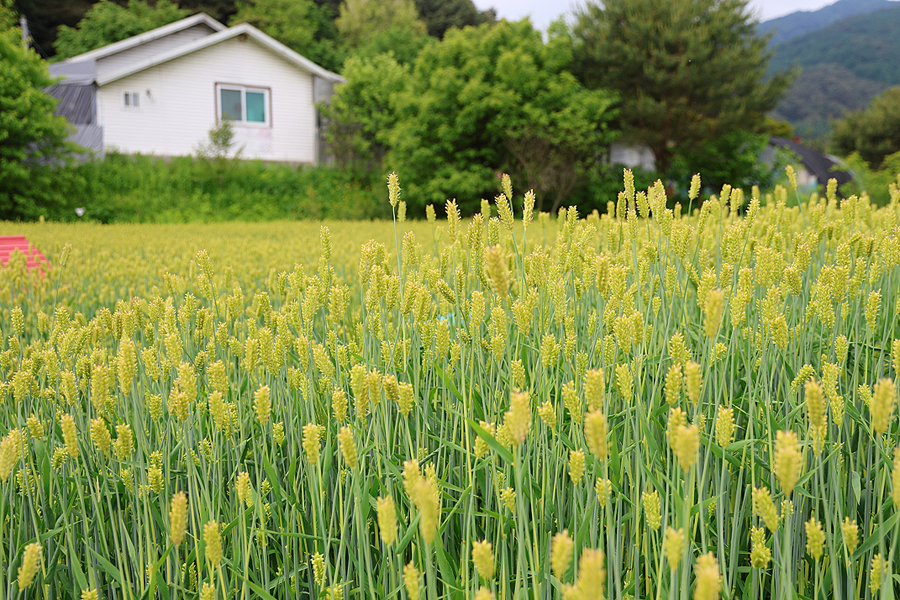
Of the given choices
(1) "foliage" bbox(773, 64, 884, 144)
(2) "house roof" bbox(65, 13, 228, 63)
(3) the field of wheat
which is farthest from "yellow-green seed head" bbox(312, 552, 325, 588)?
(1) "foliage" bbox(773, 64, 884, 144)

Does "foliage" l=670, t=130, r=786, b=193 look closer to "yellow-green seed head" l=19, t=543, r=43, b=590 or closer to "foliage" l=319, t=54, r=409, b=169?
"foliage" l=319, t=54, r=409, b=169

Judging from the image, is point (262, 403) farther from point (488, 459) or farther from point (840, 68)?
point (840, 68)

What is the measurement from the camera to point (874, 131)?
117 ft

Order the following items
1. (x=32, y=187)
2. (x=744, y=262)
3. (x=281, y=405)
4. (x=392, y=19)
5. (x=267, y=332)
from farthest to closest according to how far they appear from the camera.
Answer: (x=392, y=19) → (x=32, y=187) → (x=744, y=262) → (x=281, y=405) → (x=267, y=332)

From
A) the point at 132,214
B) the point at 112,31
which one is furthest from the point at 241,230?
the point at 112,31

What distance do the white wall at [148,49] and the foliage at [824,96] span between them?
80903 mm

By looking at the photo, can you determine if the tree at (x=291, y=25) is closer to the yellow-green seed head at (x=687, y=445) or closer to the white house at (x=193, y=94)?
the white house at (x=193, y=94)

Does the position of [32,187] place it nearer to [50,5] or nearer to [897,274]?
[897,274]

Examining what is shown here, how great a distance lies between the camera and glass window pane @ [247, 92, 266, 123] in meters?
20.0

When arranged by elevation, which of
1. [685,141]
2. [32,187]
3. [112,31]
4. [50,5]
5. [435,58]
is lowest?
[32,187]

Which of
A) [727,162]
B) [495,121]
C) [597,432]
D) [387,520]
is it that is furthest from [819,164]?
[387,520]

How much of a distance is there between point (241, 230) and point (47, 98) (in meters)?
7.52

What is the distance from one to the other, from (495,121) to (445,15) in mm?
25995

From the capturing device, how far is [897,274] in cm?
231
